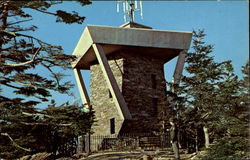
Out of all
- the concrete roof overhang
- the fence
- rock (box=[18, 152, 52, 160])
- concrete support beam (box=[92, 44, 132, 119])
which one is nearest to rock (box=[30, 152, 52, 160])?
rock (box=[18, 152, 52, 160])

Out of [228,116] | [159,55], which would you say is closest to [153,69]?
[159,55]

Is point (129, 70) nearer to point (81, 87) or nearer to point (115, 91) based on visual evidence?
point (115, 91)

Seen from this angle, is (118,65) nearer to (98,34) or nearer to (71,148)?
(98,34)

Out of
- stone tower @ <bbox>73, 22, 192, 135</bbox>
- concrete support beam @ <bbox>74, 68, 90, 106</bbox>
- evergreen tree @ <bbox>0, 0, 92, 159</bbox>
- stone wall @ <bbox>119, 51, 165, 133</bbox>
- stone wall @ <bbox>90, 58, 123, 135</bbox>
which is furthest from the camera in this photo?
concrete support beam @ <bbox>74, 68, 90, 106</bbox>

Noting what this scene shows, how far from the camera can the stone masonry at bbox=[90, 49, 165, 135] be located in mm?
19266

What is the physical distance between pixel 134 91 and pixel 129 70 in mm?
1392

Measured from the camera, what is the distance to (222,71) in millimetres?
14508

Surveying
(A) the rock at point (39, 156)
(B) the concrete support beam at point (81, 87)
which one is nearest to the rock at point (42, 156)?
(A) the rock at point (39, 156)

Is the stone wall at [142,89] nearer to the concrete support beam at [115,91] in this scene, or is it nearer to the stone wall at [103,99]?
the stone wall at [103,99]

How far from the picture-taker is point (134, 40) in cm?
1858

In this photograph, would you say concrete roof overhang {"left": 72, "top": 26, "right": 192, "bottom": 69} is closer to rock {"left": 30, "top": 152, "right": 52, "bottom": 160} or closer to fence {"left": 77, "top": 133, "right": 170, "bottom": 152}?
fence {"left": 77, "top": 133, "right": 170, "bottom": 152}

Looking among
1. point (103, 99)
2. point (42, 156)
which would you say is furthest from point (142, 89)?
point (42, 156)

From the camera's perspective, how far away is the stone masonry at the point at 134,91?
1927 centimetres

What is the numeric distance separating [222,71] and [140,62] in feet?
22.7
